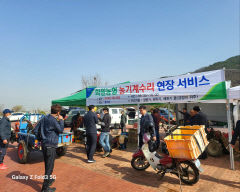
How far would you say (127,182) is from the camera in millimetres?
4520

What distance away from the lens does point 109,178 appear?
480cm

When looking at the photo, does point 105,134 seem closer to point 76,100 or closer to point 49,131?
point 49,131

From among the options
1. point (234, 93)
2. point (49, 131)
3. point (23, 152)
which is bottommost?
point (23, 152)

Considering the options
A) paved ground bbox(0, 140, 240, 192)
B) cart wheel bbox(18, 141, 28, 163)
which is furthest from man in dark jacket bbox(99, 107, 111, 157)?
cart wheel bbox(18, 141, 28, 163)

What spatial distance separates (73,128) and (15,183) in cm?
470

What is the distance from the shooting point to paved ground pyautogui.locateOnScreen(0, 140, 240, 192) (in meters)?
4.23

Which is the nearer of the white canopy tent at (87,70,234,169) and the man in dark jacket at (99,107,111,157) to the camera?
the white canopy tent at (87,70,234,169)

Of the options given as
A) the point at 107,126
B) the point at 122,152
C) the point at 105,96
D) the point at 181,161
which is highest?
the point at 105,96

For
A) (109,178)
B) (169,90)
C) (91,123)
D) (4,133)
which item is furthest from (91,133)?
(169,90)

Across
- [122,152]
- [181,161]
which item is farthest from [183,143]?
[122,152]

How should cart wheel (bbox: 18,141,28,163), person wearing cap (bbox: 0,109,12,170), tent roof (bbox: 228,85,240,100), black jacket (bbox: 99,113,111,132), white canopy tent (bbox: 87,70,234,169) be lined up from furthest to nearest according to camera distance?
black jacket (bbox: 99,113,111,132) < cart wheel (bbox: 18,141,28,163) < person wearing cap (bbox: 0,109,12,170) < white canopy tent (bbox: 87,70,234,169) < tent roof (bbox: 228,85,240,100)

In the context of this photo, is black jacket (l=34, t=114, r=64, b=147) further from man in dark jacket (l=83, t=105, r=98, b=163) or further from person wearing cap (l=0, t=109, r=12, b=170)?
person wearing cap (l=0, t=109, r=12, b=170)

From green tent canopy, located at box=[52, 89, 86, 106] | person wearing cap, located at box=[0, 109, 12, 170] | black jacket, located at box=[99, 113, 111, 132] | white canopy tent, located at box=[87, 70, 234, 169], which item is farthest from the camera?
green tent canopy, located at box=[52, 89, 86, 106]

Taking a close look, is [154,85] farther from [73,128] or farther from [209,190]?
[73,128]
